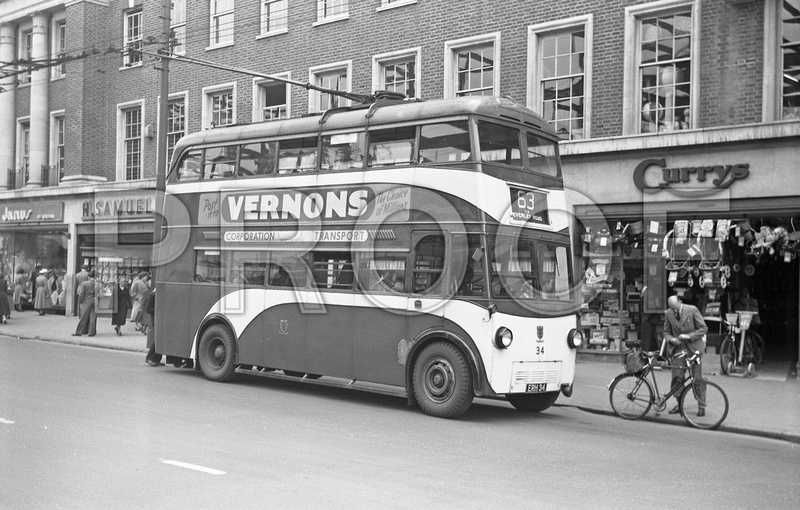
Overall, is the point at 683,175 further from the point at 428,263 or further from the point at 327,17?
the point at 327,17

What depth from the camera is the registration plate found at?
11.7m

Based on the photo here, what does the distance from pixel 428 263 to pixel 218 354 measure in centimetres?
515

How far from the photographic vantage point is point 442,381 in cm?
1173

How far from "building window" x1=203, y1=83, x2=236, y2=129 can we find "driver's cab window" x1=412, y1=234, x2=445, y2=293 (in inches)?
611

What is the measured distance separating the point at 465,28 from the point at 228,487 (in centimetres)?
1533

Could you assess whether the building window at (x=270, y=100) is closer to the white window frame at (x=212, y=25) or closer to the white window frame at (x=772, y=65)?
the white window frame at (x=212, y=25)

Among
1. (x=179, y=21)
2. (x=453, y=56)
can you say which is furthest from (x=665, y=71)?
(x=179, y=21)

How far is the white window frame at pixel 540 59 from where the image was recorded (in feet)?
59.1

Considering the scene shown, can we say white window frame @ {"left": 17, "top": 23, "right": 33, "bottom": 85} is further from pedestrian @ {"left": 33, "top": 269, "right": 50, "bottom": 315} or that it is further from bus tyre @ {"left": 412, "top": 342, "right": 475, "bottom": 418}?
bus tyre @ {"left": 412, "top": 342, "right": 475, "bottom": 418}

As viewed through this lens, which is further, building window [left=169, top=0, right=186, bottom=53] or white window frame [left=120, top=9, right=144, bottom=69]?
white window frame [left=120, top=9, right=144, bottom=69]

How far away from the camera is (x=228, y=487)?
7.04 metres

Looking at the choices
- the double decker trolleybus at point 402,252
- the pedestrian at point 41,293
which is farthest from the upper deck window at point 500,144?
the pedestrian at point 41,293

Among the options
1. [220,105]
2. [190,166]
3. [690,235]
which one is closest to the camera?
[190,166]

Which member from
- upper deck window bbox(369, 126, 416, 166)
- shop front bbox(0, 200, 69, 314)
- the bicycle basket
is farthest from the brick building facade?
upper deck window bbox(369, 126, 416, 166)
